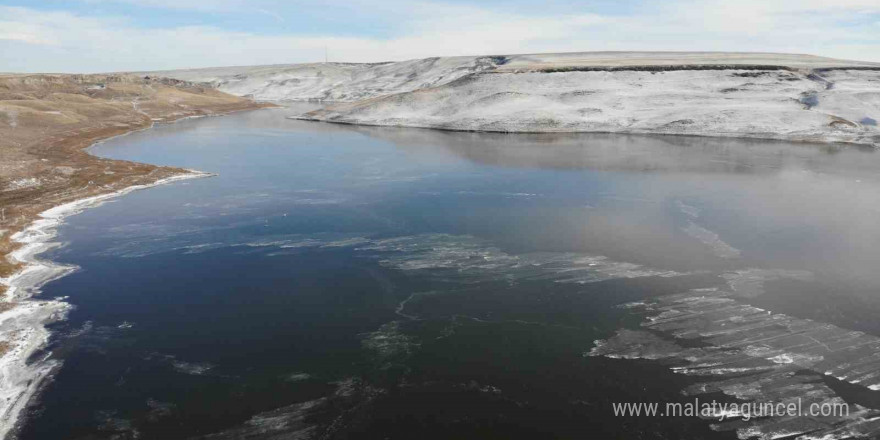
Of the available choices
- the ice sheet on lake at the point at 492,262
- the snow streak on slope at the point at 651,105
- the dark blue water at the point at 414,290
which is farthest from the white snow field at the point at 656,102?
the ice sheet on lake at the point at 492,262

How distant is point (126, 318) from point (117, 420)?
639 cm

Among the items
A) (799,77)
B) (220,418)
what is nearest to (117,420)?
(220,418)

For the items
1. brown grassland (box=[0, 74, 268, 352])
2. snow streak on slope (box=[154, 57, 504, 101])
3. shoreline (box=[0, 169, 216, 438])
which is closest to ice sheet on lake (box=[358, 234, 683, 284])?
shoreline (box=[0, 169, 216, 438])

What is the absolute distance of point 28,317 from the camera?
18922mm

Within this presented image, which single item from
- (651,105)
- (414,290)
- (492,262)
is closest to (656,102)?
(651,105)

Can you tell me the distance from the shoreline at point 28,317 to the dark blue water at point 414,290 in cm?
54

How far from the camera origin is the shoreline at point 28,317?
47.4 feet

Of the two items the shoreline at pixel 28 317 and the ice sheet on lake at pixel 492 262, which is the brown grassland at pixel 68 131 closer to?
the shoreline at pixel 28 317

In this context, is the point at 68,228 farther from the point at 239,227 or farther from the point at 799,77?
the point at 799,77

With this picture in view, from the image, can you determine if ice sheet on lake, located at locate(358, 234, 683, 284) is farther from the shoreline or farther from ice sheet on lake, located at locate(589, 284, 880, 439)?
the shoreline

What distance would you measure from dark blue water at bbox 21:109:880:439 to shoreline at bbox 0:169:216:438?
54cm

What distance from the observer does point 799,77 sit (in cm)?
8000

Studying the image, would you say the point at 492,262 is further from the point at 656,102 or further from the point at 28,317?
the point at 656,102

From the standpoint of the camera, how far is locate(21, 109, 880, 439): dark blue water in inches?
539
